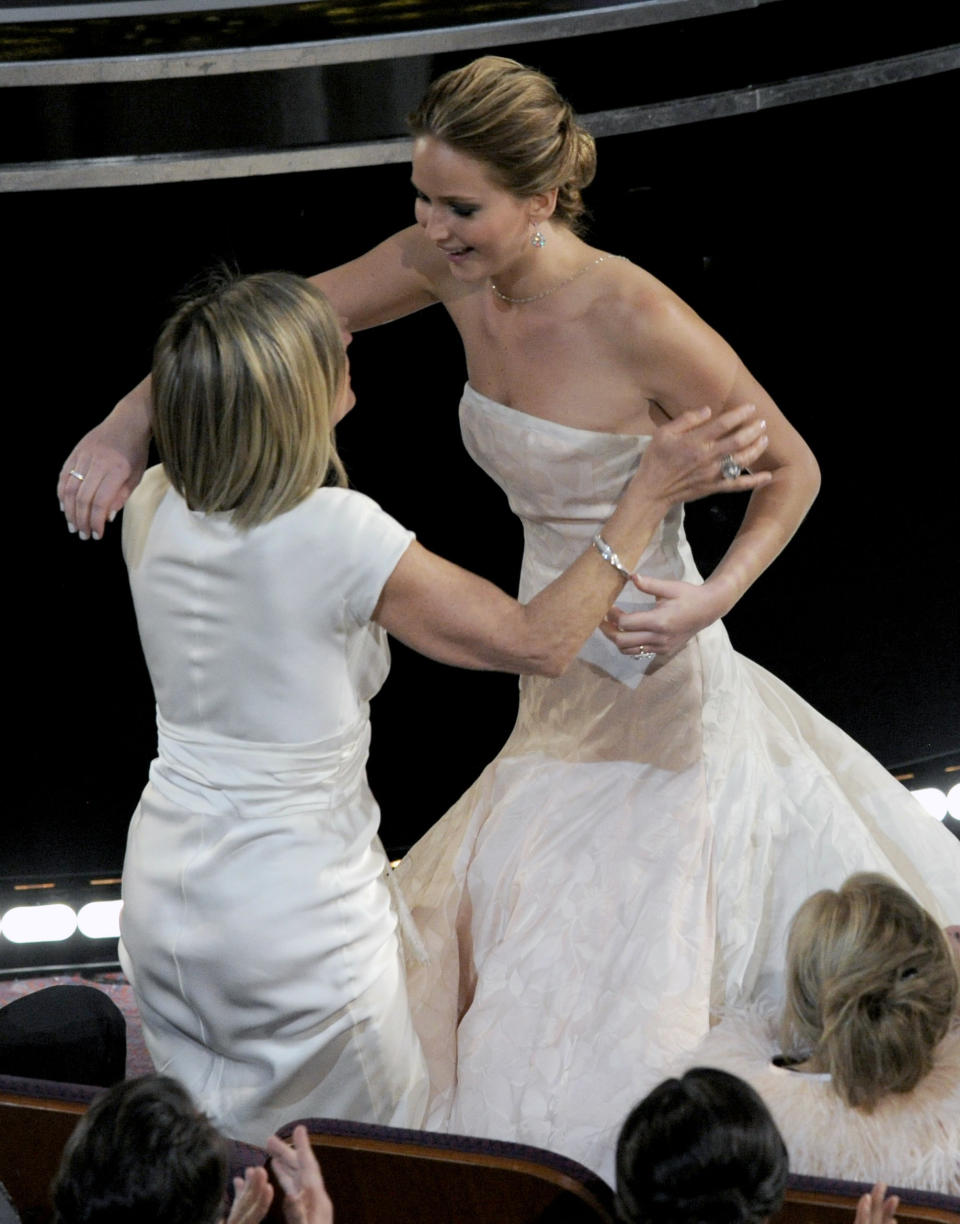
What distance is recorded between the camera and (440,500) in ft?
12.6

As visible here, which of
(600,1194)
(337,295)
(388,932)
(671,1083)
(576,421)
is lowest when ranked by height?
(600,1194)

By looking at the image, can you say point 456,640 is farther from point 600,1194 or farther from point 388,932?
point 600,1194

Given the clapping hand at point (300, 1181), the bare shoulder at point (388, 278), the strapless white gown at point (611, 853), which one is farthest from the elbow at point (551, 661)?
the bare shoulder at point (388, 278)

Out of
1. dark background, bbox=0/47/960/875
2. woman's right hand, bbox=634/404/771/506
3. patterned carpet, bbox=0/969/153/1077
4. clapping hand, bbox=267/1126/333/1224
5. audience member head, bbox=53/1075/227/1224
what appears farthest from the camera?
patterned carpet, bbox=0/969/153/1077

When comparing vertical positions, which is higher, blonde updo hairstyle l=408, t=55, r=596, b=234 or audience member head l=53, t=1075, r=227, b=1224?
blonde updo hairstyle l=408, t=55, r=596, b=234

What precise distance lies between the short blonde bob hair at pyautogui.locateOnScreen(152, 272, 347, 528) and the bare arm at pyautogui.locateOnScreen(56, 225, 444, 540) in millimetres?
378

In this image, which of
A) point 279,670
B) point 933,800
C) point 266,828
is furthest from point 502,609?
point 933,800

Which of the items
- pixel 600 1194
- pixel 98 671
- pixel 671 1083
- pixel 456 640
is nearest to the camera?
pixel 671 1083

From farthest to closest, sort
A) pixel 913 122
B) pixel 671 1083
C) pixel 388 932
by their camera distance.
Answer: pixel 913 122, pixel 388 932, pixel 671 1083

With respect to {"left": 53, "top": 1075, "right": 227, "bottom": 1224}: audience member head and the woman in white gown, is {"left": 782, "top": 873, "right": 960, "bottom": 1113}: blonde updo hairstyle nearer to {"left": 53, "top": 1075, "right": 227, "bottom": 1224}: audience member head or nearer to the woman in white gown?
the woman in white gown

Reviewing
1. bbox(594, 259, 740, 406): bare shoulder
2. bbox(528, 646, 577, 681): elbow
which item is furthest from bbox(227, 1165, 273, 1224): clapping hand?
bbox(594, 259, 740, 406): bare shoulder

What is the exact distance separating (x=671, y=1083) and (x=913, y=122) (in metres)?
2.53

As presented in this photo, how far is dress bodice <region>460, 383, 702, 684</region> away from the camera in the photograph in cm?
261

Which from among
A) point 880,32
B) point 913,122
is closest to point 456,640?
point 880,32
